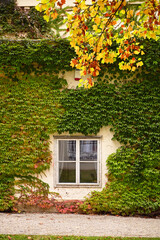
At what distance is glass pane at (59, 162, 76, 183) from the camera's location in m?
6.42

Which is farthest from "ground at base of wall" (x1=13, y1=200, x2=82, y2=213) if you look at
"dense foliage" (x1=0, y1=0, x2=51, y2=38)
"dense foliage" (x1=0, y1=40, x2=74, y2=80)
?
"dense foliage" (x1=0, y1=0, x2=51, y2=38)

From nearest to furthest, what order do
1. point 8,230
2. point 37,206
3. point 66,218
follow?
point 8,230 → point 66,218 → point 37,206

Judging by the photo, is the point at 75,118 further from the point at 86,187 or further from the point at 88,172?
the point at 86,187

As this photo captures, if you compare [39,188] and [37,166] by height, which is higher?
[37,166]

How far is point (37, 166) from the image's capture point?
6.20m

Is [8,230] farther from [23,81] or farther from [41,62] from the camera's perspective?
[41,62]

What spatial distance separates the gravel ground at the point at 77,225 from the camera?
4.57 metres

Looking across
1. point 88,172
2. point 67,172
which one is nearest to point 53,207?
point 67,172

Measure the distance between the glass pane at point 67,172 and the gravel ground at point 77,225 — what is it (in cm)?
103

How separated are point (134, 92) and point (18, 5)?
490 cm

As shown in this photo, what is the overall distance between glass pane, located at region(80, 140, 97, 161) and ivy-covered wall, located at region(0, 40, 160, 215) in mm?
439

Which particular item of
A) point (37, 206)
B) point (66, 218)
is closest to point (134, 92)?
point (66, 218)

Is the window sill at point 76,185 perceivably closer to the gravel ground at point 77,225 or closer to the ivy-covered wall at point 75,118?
the ivy-covered wall at point 75,118

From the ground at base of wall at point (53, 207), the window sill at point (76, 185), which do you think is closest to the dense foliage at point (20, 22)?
the window sill at point (76, 185)
